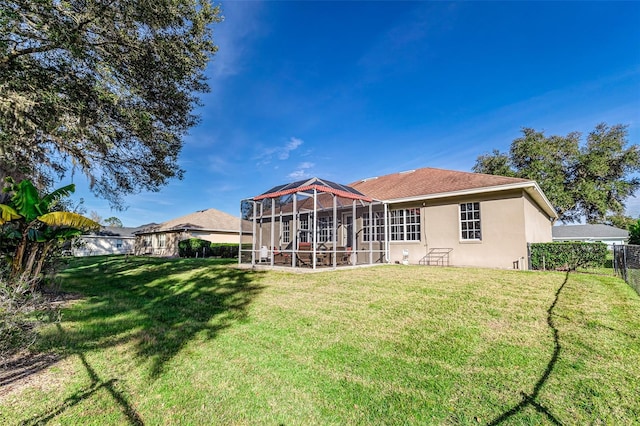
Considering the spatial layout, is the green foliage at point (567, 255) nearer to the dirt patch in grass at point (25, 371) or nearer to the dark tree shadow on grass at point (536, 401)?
the dark tree shadow on grass at point (536, 401)

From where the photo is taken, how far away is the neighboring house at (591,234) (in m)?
28.9

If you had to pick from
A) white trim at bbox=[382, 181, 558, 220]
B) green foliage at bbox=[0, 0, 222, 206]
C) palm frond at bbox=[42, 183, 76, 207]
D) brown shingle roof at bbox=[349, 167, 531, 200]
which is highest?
green foliage at bbox=[0, 0, 222, 206]

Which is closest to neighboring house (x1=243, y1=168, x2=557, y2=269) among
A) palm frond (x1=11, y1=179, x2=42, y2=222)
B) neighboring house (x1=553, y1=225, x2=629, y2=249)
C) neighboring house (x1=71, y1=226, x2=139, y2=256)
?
palm frond (x1=11, y1=179, x2=42, y2=222)

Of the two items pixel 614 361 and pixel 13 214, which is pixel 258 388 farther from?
pixel 13 214

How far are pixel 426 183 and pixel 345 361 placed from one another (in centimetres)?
1282

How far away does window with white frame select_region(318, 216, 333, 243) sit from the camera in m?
16.2

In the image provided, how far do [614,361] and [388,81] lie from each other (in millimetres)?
16282

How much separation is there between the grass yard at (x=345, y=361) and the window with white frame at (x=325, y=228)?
9.15m

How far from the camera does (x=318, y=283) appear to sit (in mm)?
8359

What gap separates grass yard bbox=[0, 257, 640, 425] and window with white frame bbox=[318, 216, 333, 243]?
9152mm

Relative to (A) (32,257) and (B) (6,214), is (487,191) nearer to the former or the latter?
(B) (6,214)

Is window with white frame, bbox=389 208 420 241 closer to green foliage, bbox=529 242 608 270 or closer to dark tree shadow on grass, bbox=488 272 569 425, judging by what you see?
green foliage, bbox=529 242 608 270

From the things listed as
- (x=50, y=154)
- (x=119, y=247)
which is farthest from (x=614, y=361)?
(x=119, y=247)

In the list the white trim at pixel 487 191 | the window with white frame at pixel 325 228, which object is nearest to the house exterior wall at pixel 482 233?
the white trim at pixel 487 191
